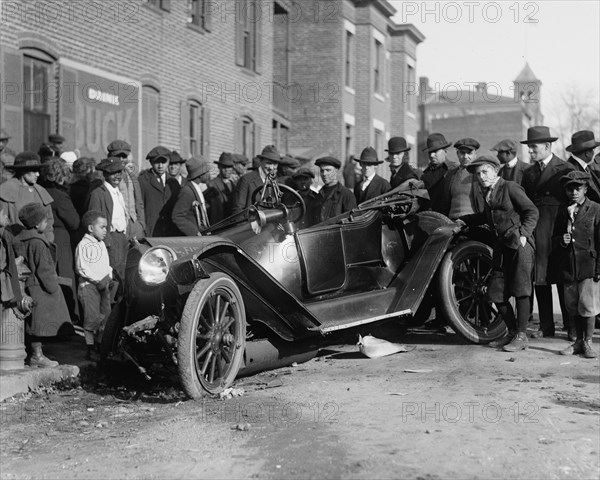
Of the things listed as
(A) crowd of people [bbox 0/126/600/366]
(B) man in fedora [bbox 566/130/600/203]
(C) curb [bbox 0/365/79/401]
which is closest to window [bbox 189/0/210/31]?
(A) crowd of people [bbox 0/126/600/366]

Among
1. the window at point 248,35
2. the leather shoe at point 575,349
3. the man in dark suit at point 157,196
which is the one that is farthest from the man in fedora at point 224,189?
the window at point 248,35

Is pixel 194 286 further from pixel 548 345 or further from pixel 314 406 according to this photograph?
pixel 548 345

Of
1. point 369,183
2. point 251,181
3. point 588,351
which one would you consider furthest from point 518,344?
point 251,181

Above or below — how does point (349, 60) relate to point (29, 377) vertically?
above

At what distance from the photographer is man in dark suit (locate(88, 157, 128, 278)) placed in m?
9.92

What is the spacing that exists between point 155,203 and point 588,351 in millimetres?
5622

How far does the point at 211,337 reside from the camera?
6902 mm

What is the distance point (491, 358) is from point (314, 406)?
2.55 m

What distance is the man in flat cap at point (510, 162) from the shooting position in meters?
10.8

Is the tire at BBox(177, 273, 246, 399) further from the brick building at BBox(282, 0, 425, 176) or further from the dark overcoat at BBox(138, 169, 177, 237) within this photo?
the brick building at BBox(282, 0, 425, 176)

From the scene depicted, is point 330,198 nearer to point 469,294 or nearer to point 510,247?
point 469,294

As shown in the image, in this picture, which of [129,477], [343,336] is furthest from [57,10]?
[129,477]

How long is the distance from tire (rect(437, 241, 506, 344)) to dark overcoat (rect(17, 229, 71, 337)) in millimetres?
3630

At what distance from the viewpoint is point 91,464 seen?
208 inches
